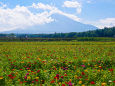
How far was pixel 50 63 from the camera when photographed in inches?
283

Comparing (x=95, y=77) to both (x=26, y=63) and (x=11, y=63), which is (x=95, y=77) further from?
(x=11, y=63)

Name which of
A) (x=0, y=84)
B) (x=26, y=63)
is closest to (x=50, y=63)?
(x=26, y=63)

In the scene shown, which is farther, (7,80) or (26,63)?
(26,63)

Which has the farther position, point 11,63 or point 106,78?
point 11,63

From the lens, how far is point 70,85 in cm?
384

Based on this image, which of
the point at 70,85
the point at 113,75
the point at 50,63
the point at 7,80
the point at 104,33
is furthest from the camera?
the point at 104,33

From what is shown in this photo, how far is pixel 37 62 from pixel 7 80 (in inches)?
120

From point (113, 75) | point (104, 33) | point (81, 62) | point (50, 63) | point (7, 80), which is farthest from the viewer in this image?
point (104, 33)

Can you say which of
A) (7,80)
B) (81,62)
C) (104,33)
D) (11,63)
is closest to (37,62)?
(11,63)

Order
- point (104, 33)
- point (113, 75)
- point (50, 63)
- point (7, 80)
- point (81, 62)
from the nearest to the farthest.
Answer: point (7, 80) < point (113, 75) < point (50, 63) < point (81, 62) < point (104, 33)

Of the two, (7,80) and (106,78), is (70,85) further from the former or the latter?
(7,80)

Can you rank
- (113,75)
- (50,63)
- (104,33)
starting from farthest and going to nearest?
(104,33)
(50,63)
(113,75)

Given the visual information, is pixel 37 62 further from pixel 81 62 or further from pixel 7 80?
pixel 7 80

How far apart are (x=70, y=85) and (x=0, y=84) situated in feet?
8.09
